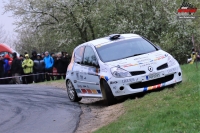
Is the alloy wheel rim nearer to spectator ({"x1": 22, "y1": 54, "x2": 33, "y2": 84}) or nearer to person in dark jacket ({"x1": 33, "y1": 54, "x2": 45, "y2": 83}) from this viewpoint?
spectator ({"x1": 22, "y1": 54, "x2": 33, "y2": 84})

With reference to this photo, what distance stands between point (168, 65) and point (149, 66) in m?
0.56

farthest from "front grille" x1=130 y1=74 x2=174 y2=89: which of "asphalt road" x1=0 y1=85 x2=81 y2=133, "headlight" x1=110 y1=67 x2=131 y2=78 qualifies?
"asphalt road" x1=0 y1=85 x2=81 y2=133

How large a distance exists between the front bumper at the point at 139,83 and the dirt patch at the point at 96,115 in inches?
14.8

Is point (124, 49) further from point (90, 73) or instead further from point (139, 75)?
point (139, 75)

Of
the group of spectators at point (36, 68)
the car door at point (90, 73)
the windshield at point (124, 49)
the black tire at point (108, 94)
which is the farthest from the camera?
the group of spectators at point (36, 68)

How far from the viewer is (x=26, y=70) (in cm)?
2789

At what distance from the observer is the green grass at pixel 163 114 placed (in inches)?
315

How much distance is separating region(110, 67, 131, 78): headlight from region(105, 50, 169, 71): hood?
0.10 m

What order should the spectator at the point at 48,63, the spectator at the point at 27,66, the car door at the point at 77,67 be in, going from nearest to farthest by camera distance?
the car door at the point at 77,67
the spectator at the point at 27,66
the spectator at the point at 48,63

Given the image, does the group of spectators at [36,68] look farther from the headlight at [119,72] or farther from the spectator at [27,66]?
the headlight at [119,72]

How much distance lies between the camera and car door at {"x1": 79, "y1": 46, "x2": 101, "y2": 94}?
13.4 metres

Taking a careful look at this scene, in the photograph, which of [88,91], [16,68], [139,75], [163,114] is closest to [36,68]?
[16,68]

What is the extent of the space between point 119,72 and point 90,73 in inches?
53.3

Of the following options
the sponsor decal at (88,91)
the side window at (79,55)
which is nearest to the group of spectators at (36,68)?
the side window at (79,55)
